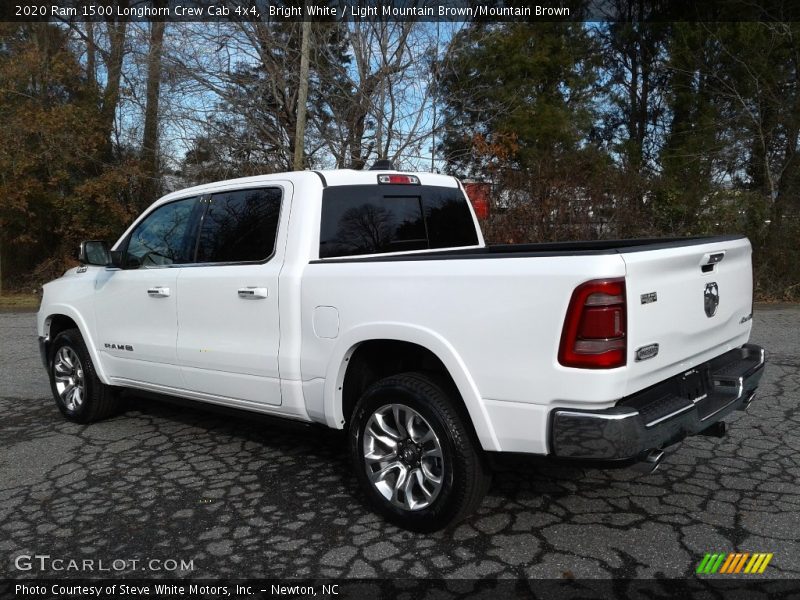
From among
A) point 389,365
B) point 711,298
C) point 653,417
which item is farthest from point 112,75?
point 653,417

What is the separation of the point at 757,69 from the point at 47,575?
58.8 feet

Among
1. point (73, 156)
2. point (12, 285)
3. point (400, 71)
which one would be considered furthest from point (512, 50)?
point (12, 285)

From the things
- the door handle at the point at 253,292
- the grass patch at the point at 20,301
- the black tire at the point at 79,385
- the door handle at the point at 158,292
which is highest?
the door handle at the point at 253,292

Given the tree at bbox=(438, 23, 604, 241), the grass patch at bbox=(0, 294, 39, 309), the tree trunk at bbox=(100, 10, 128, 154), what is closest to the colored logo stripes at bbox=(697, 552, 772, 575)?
the tree at bbox=(438, 23, 604, 241)

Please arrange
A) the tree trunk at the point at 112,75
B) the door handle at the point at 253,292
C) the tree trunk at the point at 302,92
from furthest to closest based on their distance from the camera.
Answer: the tree trunk at the point at 112,75
the tree trunk at the point at 302,92
the door handle at the point at 253,292

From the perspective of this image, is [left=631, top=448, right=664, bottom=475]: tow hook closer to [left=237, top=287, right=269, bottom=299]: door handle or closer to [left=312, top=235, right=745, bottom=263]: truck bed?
[left=312, top=235, right=745, bottom=263]: truck bed

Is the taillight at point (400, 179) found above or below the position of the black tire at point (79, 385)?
above

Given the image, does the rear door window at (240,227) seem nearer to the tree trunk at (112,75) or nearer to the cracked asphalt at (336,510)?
the cracked asphalt at (336,510)

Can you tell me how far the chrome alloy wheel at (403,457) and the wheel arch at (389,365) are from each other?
265 millimetres

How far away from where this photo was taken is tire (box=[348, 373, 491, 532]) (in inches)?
133

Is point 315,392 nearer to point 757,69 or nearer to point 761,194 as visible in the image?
point 761,194

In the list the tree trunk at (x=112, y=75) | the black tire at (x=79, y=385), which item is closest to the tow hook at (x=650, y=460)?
the black tire at (x=79, y=385)

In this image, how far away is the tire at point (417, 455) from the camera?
337cm

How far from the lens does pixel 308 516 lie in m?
3.86
